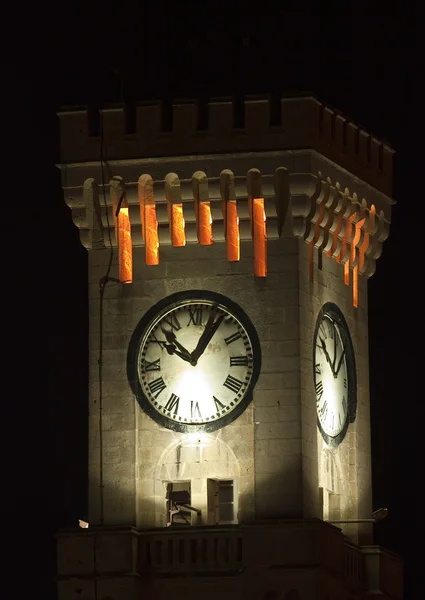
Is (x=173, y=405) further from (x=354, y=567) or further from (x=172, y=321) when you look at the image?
(x=354, y=567)

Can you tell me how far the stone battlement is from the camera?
62.3m

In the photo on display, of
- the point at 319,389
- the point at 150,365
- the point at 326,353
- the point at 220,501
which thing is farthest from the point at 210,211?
the point at 220,501

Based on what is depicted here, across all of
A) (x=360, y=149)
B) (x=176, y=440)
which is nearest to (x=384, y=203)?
(x=360, y=149)

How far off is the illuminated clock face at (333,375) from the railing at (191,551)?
2812 millimetres

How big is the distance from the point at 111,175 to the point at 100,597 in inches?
255

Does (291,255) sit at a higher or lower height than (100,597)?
higher

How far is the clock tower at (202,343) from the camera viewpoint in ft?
202

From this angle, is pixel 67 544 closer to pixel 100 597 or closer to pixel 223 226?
pixel 100 597

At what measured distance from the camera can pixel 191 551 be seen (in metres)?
61.4

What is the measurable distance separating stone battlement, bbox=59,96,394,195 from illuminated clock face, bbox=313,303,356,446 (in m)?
2.53

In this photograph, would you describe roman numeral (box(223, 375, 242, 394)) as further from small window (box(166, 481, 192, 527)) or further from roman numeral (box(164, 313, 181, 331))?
small window (box(166, 481, 192, 527))

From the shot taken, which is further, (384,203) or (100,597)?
(384,203)

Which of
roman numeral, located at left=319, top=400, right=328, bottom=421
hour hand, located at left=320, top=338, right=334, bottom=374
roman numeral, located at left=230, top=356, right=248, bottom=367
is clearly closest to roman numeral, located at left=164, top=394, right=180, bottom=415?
roman numeral, located at left=230, top=356, right=248, bottom=367

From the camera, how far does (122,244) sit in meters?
62.9
